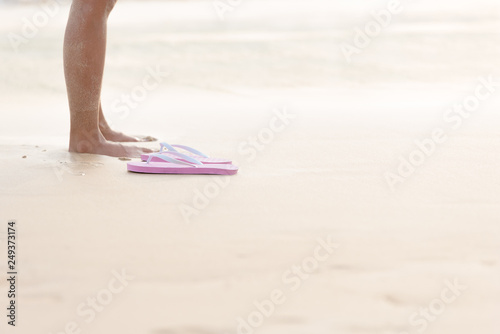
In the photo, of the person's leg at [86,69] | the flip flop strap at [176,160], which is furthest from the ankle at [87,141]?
the flip flop strap at [176,160]

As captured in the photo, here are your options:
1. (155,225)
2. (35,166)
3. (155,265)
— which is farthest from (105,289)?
→ (35,166)

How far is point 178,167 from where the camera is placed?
229cm

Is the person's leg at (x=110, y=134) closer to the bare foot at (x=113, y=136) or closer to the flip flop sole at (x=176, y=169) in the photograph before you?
the bare foot at (x=113, y=136)

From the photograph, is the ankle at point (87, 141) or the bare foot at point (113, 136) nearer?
the ankle at point (87, 141)

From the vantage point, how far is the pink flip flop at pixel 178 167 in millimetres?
2263

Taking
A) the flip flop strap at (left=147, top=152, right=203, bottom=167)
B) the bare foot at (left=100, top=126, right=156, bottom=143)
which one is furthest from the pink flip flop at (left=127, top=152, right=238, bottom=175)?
the bare foot at (left=100, top=126, right=156, bottom=143)

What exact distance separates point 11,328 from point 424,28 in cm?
688

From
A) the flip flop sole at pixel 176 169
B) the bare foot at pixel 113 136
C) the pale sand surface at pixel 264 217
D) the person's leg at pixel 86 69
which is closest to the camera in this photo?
the pale sand surface at pixel 264 217

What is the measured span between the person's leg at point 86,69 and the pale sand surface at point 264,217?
108mm

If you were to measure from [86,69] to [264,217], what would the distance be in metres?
1.02

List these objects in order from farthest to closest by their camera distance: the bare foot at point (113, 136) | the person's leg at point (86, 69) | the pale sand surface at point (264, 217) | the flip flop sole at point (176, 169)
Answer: the bare foot at point (113, 136) → the person's leg at point (86, 69) → the flip flop sole at point (176, 169) → the pale sand surface at point (264, 217)

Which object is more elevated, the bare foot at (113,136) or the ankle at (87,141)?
the bare foot at (113,136)

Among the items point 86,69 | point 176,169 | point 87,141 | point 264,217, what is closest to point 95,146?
point 87,141

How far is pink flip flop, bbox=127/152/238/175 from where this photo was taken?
89.1 inches
